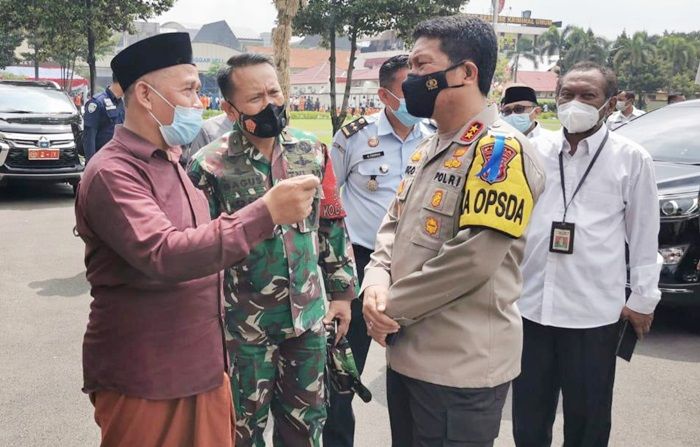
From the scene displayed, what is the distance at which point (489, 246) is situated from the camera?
1816mm

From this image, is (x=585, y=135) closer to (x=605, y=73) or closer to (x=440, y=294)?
(x=605, y=73)

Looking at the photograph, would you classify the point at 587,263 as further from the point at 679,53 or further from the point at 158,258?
the point at 679,53

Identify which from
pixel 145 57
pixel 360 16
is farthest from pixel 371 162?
pixel 360 16

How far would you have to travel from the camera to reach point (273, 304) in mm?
2496

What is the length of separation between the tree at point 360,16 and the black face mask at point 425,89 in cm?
1809

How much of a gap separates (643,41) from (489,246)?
253 feet

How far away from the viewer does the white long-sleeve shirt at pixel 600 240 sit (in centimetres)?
264

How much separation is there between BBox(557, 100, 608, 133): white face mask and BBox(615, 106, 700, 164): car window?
3128 millimetres

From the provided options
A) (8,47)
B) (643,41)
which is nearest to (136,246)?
(8,47)

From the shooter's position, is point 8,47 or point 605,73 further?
point 8,47

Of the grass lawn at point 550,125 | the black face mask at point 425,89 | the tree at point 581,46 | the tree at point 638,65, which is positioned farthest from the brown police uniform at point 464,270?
the tree at point 581,46

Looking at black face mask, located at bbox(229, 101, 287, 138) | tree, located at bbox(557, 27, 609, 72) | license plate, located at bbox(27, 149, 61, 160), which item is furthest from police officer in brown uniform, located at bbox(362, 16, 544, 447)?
tree, located at bbox(557, 27, 609, 72)

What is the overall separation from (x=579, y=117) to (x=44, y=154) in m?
9.37

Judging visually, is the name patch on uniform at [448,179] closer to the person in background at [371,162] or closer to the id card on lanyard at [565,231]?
the id card on lanyard at [565,231]
